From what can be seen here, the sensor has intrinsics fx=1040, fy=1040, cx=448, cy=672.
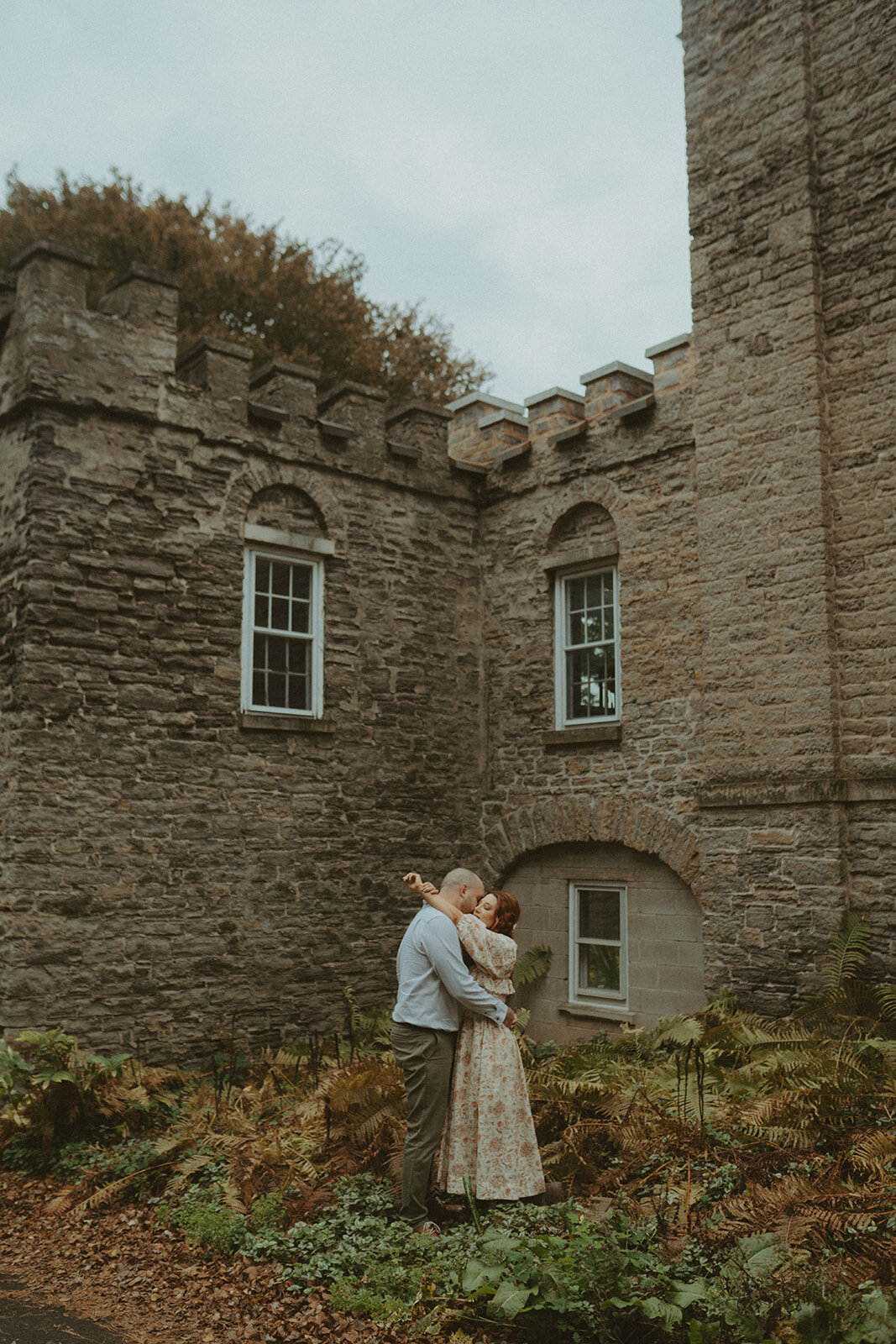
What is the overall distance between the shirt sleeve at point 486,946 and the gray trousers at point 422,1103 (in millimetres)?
446

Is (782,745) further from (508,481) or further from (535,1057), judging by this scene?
(508,481)

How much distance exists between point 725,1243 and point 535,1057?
4826 millimetres

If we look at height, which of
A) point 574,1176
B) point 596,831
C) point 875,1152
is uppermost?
point 596,831

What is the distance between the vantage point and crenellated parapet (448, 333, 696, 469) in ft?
37.2

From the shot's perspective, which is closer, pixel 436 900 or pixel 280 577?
pixel 436 900

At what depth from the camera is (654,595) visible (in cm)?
1124

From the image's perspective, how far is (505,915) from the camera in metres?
6.30

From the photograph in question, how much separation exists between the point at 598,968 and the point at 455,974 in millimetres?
6122

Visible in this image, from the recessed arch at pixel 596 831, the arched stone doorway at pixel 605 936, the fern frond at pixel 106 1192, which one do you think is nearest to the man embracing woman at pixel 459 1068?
the fern frond at pixel 106 1192

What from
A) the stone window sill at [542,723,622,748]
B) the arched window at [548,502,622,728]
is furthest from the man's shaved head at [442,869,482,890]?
the arched window at [548,502,622,728]

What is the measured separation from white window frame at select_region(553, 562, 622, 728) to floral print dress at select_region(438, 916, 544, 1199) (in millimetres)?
5911

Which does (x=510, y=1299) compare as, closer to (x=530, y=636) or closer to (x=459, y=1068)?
(x=459, y=1068)

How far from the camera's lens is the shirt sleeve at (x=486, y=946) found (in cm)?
609

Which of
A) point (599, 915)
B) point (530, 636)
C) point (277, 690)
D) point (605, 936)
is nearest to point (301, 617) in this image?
point (277, 690)
